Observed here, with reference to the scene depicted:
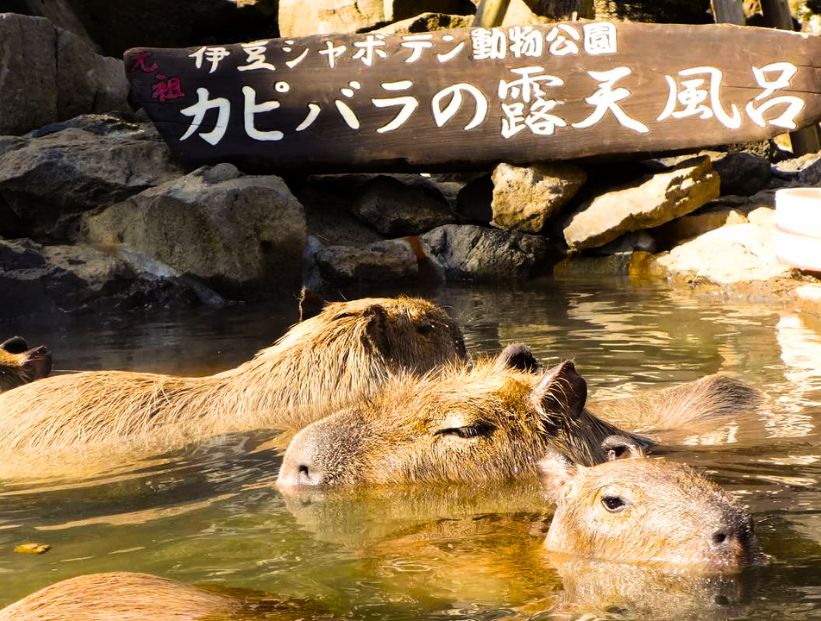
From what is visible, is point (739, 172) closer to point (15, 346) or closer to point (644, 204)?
point (644, 204)

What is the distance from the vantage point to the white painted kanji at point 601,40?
11.0 metres

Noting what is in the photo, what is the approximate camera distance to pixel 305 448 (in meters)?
4.40

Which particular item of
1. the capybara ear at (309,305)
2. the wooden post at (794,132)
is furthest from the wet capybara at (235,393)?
the wooden post at (794,132)

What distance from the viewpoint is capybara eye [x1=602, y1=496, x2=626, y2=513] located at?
3.46 metres

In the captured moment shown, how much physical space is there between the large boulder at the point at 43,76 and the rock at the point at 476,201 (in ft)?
13.8

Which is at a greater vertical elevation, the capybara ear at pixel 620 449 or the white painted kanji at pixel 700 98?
the white painted kanji at pixel 700 98

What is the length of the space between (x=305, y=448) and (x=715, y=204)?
8.06m

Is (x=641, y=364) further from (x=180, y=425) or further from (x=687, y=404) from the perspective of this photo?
(x=180, y=425)

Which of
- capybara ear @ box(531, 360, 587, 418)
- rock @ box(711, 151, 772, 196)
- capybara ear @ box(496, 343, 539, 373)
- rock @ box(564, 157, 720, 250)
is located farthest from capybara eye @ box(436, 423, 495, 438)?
rock @ box(711, 151, 772, 196)

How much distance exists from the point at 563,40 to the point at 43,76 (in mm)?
5299

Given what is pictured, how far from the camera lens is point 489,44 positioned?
36.8ft

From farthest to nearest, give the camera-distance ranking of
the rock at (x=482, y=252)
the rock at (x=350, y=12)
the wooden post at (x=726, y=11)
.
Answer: the rock at (x=350, y=12) < the wooden post at (x=726, y=11) < the rock at (x=482, y=252)

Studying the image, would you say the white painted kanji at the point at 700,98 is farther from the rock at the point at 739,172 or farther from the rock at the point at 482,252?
the rock at the point at 482,252

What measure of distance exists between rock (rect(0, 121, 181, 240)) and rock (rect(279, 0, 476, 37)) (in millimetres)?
4926
